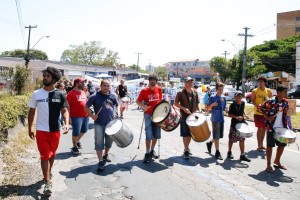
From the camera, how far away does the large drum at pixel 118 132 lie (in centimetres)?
604

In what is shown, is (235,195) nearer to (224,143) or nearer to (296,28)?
(224,143)

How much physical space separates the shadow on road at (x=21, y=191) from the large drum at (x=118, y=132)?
5.08 feet

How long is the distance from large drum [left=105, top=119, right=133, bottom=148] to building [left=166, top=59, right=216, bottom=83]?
10726 centimetres

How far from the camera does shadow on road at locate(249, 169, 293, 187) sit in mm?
5621

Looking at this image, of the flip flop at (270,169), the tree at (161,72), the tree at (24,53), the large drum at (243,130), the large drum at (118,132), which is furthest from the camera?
the tree at (161,72)

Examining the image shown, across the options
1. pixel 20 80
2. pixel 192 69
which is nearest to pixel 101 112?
pixel 20 80

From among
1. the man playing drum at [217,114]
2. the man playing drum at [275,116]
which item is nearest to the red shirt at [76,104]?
the man playing drum at [217,114]

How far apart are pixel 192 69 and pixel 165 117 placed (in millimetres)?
128857

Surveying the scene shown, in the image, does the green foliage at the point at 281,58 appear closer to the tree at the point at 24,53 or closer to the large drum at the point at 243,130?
the large drum at the point at 243,130

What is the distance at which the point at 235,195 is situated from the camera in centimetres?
493

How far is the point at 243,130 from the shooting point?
6805 mm

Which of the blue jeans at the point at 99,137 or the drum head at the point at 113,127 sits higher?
the drum head at the point at 113,127

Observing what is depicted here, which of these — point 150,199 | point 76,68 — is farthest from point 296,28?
point 150,199

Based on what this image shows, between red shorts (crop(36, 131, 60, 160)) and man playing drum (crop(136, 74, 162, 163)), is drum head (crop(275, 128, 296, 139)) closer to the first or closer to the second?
man playing drum (crop(136, 74, 162, 163))
